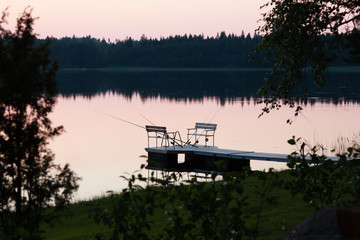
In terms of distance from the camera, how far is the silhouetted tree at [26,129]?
5.88 meters

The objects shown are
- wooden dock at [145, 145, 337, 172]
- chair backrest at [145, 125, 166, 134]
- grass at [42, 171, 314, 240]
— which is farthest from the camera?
chair backrest at [145, 125, 166, 134]

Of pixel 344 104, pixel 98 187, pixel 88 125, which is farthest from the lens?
pixel 344 104

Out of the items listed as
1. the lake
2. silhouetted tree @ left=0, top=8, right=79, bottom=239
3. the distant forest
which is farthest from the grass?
the distant forest

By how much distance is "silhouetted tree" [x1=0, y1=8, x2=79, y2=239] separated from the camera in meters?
5.88

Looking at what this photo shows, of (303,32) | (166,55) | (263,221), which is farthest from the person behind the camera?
(166,55)

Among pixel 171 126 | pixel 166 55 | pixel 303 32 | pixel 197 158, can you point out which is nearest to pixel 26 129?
pixel 303 32

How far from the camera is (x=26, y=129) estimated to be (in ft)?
19.8

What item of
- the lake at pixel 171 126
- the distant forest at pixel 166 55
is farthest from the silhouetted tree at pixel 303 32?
the distant forest at pixel 166 55

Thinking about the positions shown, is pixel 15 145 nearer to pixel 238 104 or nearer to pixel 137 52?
pixel 238 104

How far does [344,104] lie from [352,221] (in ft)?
148

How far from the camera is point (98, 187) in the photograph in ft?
66.0

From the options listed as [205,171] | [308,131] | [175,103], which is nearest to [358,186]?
[205,171]

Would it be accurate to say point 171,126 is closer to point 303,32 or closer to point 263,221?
point 303,32

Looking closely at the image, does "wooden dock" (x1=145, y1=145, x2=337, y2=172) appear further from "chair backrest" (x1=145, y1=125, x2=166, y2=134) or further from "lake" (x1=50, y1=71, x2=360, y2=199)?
"chair backrest" (x1=145, y1=125, x2=166, y2=134)
